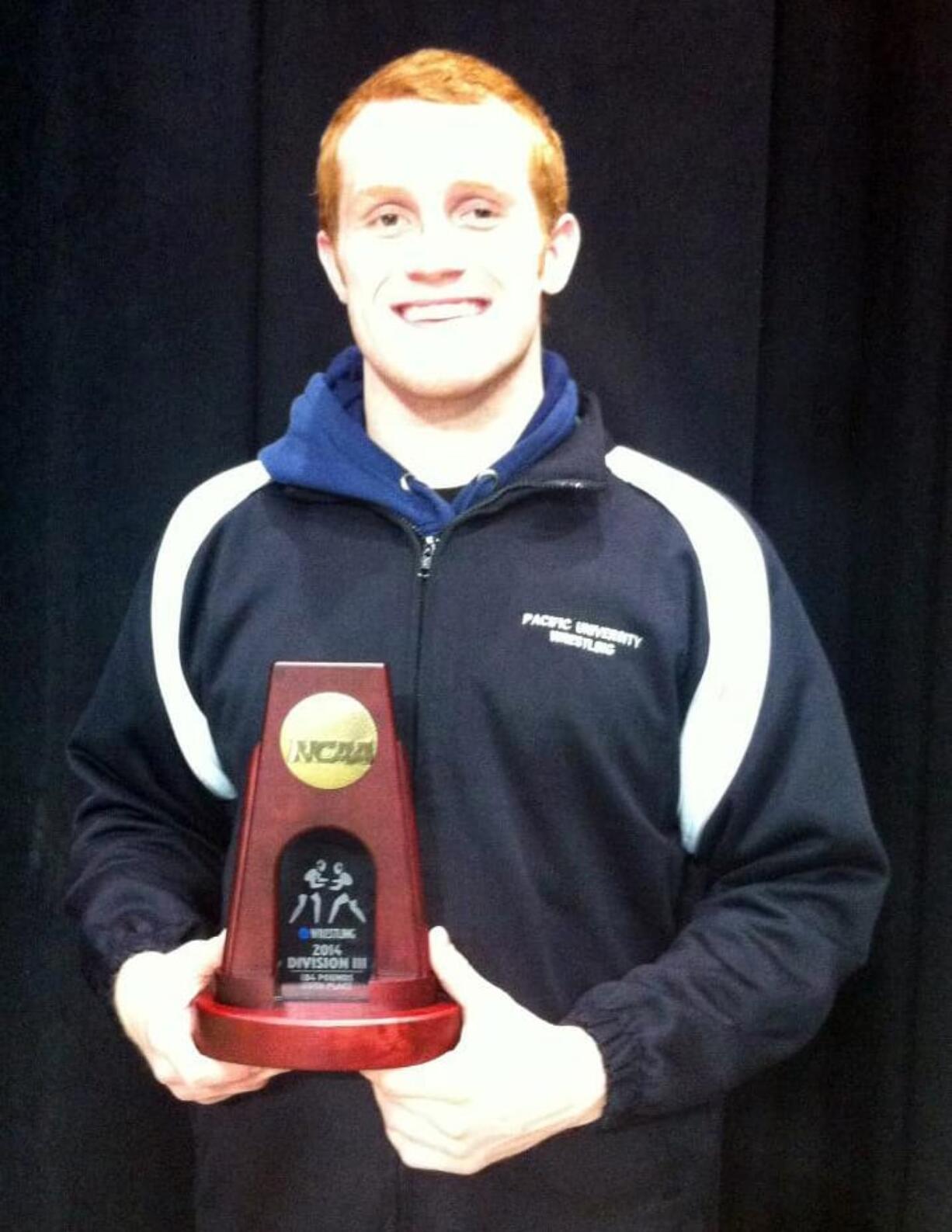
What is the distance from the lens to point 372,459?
1.07 m

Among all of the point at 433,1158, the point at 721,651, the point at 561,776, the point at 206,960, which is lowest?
the point at 433,1158

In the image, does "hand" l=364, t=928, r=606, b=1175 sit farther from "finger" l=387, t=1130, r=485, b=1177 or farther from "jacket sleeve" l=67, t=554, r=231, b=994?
"jacket sleeve" l=67, t=554, r=231, b=994

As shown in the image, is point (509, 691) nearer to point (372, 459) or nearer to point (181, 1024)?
point (372, 459)

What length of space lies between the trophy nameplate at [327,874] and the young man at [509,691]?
12 centimetres

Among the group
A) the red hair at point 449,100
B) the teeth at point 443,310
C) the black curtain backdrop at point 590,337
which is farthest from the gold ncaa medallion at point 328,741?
the black curtain backdrop at point 590,337

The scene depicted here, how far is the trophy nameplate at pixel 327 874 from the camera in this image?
86 centimetres

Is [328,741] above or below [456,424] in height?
below

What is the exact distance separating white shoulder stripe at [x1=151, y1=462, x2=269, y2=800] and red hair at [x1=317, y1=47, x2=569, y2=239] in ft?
0.78

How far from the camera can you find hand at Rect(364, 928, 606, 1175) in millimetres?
873

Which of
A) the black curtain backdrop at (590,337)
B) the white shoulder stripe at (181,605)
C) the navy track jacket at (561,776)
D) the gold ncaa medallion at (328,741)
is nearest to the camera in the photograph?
the gold ncaa medallion at (328,741)

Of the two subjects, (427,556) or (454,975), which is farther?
(427,556)

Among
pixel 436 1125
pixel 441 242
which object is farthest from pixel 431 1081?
pixel 441 242

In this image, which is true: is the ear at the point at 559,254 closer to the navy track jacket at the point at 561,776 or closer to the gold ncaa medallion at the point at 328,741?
the navy track jacket at the point at 561,776

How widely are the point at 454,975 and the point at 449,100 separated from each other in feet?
2.19
